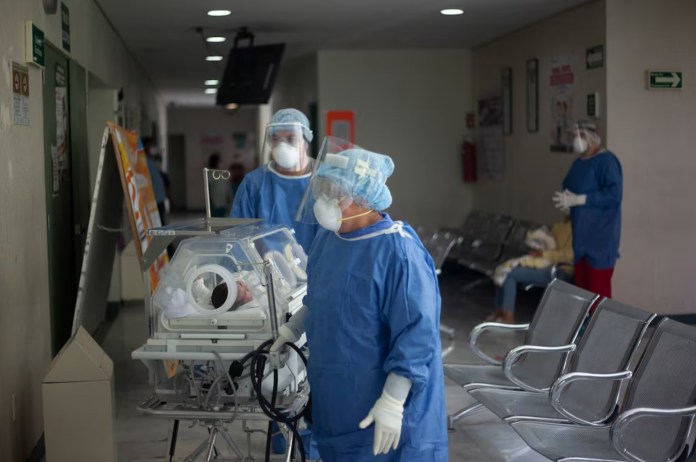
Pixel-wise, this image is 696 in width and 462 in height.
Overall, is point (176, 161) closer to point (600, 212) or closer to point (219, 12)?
point (219, 12)

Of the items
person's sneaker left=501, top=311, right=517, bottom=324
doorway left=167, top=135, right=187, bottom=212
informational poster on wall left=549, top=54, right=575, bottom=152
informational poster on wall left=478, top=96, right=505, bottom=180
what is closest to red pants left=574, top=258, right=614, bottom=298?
person's sneaker left=501, top=311, right=517, bottom=324

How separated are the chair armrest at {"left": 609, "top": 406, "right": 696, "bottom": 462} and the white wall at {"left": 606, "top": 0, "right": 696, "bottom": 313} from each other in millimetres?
4339

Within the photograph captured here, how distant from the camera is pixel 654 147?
7.55 meters

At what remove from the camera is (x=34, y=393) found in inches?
177

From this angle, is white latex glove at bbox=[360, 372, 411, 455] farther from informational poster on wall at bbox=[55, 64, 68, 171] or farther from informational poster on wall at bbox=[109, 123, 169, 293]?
informational poster on wall at bbox=[55, 64, 68, 171]

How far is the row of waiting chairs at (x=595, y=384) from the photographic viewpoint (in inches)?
133

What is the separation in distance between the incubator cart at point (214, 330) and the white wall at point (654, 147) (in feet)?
15.4

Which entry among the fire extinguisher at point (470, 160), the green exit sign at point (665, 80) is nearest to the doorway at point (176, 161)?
the fire extinguisher at point (470, 160)

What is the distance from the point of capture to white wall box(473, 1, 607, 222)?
25.7 feet

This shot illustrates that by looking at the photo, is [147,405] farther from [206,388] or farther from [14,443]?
[14,443]

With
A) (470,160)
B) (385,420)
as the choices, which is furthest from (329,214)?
(470,160)

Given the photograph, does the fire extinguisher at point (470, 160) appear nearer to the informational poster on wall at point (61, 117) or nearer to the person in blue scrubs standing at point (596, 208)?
the person in blue scrubs standing at point (596, 208)

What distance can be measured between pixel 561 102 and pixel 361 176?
5775mm

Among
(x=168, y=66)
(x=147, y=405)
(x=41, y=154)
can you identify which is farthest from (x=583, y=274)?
(x=168, y=66)
